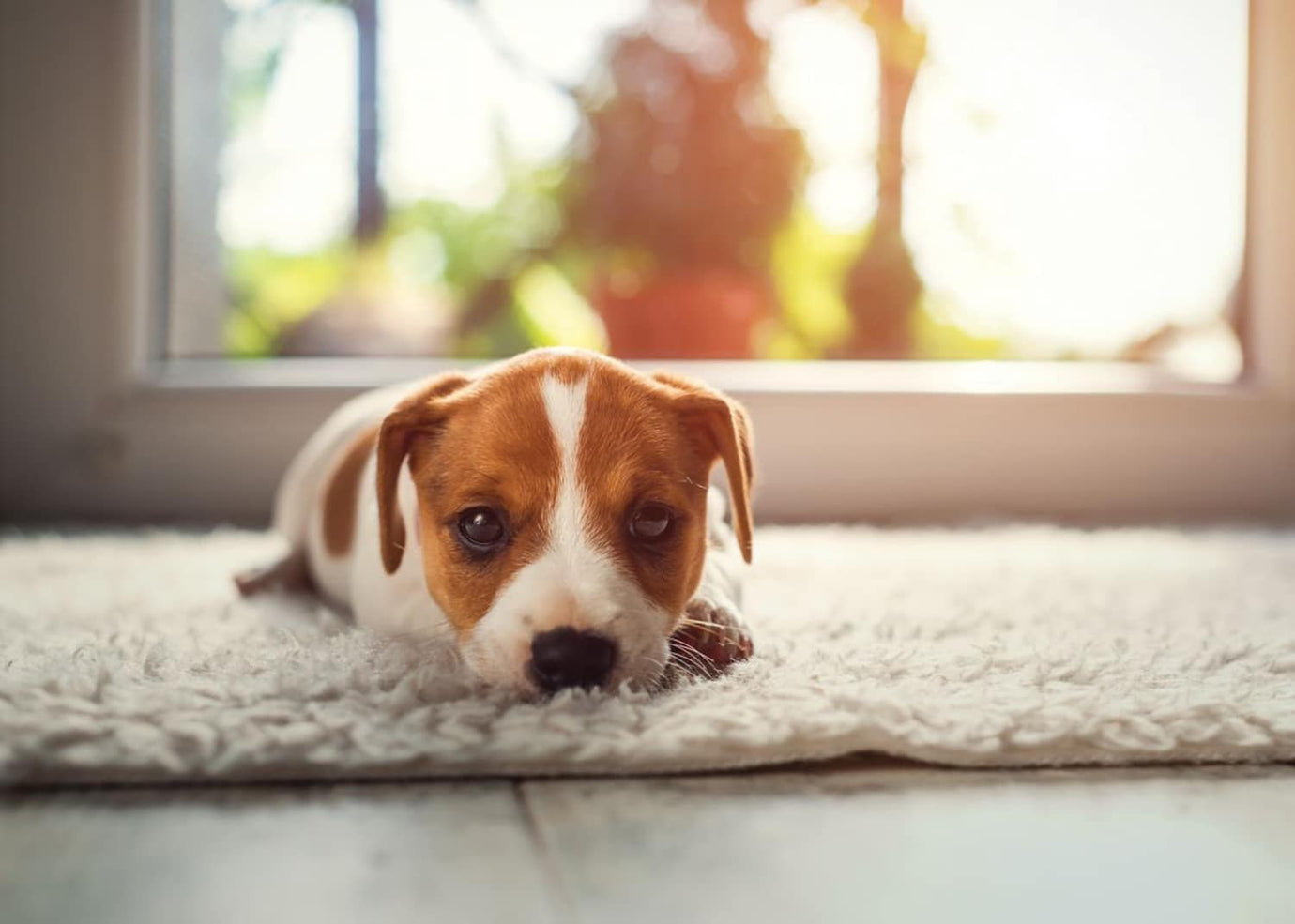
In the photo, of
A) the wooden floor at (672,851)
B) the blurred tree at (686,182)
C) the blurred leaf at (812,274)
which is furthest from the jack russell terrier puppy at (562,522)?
the blurred leaf at (812,274)

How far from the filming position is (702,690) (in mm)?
1317

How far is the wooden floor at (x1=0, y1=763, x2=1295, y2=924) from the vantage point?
0.85 meters

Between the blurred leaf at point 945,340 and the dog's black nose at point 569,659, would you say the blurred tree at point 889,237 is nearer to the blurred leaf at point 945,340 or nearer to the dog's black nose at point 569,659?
the blurred leaf at point 945,340

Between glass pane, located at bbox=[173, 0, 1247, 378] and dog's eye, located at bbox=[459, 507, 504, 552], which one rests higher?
glass pane, located at bbox=[173, 0, 1247, 378]

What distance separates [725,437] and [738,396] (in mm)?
1593

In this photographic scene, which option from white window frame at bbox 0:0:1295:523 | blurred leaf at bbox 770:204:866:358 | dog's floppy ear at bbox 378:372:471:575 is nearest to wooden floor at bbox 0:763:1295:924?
dog's floppy ear at bbox 378:372:471:575

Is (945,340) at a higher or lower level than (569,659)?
higher

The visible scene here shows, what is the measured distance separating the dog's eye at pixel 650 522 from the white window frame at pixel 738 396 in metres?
1.69

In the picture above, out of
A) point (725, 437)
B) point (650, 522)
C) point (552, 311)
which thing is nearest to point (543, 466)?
point (650, 522)

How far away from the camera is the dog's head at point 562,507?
52.5 inches

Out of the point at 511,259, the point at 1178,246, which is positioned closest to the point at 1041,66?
the point at 1178,246

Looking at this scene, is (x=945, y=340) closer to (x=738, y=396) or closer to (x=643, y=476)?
(x=738, y=396)

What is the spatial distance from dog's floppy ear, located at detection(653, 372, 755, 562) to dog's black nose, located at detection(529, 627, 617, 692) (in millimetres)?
357

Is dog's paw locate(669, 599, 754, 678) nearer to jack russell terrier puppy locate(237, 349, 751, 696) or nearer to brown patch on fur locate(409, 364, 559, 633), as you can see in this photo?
jack russell terrier puppy locate(237, 349, 751, 696)
